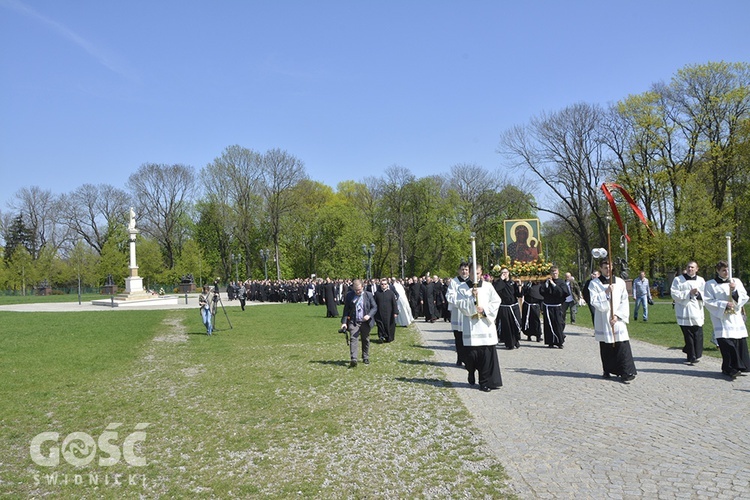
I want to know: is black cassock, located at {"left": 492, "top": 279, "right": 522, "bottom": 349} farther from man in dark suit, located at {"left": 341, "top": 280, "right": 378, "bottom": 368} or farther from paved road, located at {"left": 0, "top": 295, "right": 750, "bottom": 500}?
man in dark suit, located at {"left": 341, "top": 280, "right": 378, "bottom": 368}

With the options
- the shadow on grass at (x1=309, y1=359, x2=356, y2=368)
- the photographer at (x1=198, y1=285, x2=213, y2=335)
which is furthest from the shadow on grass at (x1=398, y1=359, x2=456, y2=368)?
the photographer at (x1=198, y1=285, x2=213, y2=335)

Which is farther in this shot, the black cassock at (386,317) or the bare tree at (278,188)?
the bare tree at (278,188)

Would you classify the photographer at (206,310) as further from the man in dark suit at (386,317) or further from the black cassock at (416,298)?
the black cassock at (416,298)

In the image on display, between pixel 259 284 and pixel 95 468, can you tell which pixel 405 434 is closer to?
pixel 95 468

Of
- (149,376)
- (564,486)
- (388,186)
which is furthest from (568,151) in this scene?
(564,486)

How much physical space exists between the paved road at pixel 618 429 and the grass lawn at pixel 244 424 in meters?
0.44

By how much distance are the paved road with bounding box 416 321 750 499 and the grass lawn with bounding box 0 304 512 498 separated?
44cm

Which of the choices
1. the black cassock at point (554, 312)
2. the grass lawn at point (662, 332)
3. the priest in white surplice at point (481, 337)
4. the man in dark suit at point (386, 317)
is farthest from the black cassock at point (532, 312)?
the priest in white surplice at point (481, 337)

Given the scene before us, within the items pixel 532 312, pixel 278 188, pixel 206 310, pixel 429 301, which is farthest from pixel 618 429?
pixel 278 188

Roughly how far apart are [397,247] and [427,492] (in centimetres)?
5720

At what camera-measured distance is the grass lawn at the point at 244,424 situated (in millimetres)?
5504

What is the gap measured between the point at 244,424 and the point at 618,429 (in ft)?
14.5

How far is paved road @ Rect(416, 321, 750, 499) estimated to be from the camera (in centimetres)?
521

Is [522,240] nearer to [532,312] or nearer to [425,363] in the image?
[532,312]
